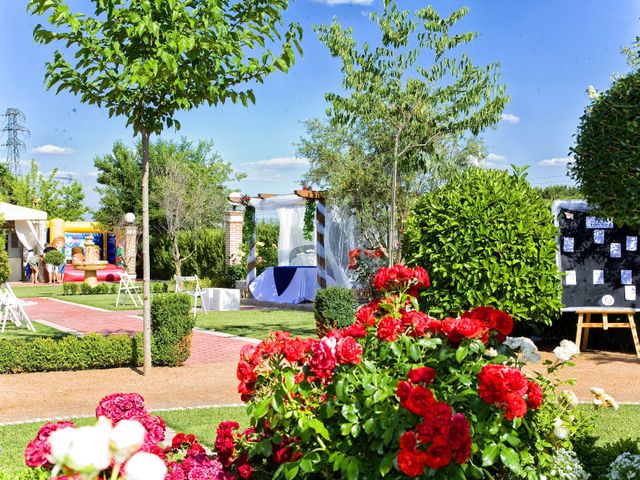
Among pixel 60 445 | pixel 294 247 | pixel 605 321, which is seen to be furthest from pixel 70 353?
pixel 294 247

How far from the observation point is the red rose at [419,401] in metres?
2.41

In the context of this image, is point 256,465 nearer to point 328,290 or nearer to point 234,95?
point 234,95

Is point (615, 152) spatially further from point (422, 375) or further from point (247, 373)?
point (247, 373)

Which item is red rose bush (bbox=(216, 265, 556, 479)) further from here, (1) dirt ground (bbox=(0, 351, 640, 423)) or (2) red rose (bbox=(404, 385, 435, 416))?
(1) dirt ground (bbox=(0, 351, 640, 423))

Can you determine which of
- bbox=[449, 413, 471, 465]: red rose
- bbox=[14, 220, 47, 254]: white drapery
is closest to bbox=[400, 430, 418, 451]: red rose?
bbox=[449, 413, 471, 465]: red rose

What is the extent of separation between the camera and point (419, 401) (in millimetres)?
2428

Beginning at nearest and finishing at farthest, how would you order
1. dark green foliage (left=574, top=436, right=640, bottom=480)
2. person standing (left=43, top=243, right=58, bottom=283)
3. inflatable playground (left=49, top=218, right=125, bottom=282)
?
dark green foliage (left=574, top=436, right=640, bottom=480), person standing (left=43, top=243, right=58, bottom=283), inflatable playground (left=49, top=218, right=125, bottom=282)

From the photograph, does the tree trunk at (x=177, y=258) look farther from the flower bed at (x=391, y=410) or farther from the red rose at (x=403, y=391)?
the red rose at (x=403, y=391)

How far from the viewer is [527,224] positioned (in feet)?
19.4

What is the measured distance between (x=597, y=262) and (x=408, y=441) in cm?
749

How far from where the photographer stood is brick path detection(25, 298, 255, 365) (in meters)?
8.83

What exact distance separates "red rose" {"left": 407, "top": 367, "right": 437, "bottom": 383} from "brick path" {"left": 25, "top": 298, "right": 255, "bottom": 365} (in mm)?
5854

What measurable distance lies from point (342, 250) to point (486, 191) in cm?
1030

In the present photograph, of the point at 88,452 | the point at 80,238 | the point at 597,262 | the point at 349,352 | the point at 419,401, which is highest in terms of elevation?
the point at 80,238
